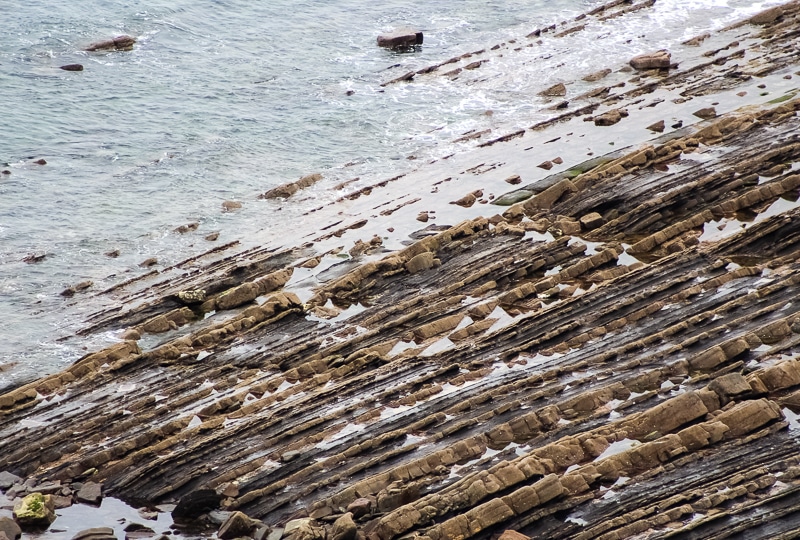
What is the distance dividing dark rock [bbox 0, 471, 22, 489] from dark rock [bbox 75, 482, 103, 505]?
5.58 feet

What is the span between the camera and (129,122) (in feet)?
152

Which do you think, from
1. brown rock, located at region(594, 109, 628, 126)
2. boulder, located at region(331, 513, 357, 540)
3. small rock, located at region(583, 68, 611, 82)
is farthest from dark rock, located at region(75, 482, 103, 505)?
small rock, located at region(583, 68, 611, 82)

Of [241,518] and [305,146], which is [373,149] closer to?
[305,146]

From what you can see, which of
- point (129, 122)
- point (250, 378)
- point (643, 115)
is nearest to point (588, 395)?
point (250, 378)

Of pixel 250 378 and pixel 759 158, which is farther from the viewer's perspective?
pixel 759 158

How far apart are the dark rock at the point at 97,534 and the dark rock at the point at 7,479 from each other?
3134mm

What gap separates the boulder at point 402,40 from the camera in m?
54.0

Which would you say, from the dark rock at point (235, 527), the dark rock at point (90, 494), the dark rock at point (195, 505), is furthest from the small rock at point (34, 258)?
the dark rock at point (235, 527)

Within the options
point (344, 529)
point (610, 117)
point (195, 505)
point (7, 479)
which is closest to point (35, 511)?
point (7, 479)

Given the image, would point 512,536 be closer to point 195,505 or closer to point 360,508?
point 360,508

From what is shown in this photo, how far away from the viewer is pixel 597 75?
4622 cm

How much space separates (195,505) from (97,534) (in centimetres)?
205

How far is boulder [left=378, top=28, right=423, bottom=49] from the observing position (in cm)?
5403

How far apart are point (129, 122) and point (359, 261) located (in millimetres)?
19214
